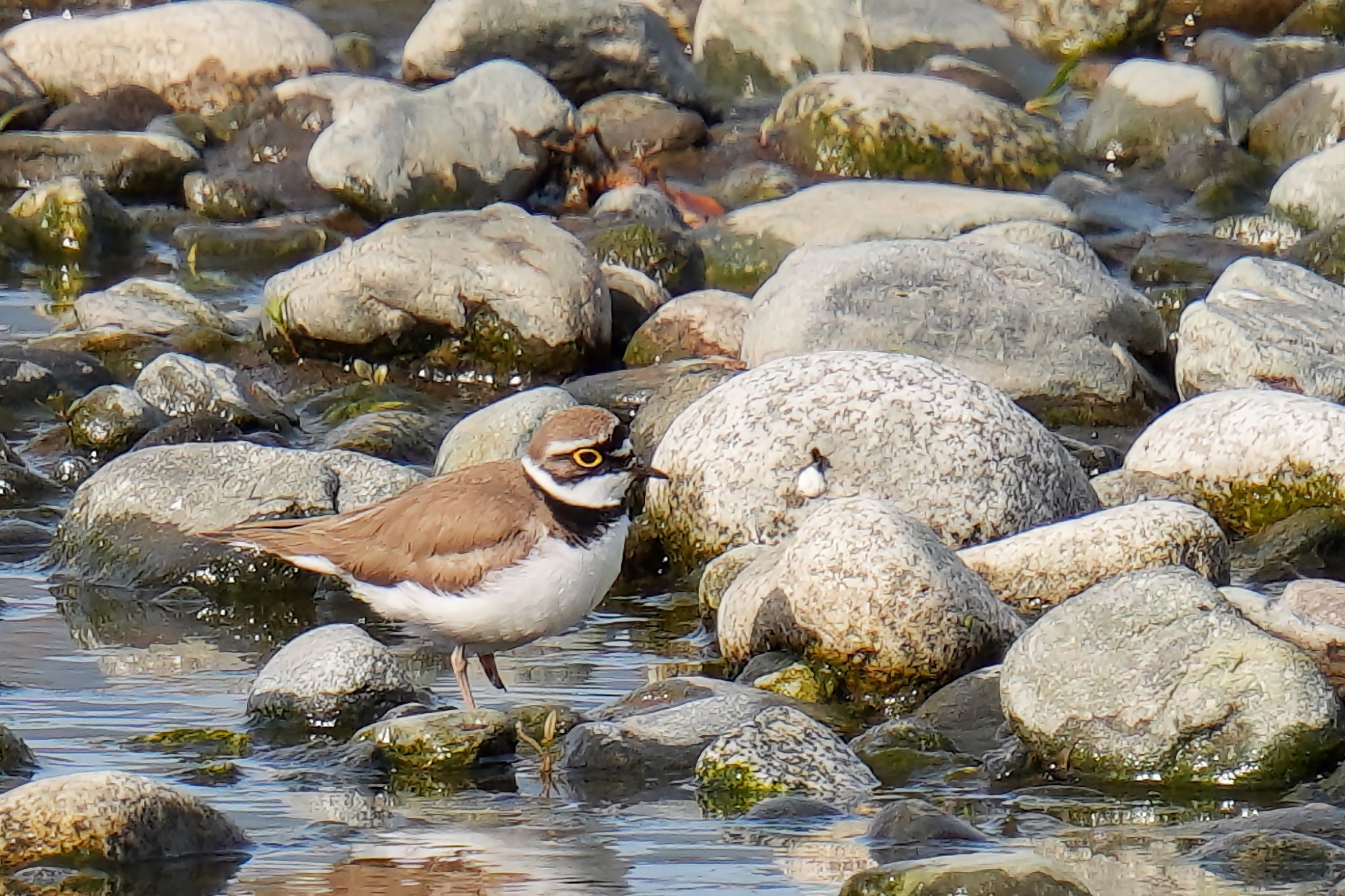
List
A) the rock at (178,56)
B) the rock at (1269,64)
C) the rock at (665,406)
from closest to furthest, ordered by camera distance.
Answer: the rock at (665,406), the rock at (178,56), the rock at (1269,64)

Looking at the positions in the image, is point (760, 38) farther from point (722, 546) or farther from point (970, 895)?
point (970, 895)

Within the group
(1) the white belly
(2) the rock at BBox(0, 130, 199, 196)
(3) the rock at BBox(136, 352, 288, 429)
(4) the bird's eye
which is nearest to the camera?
(1) the white belly

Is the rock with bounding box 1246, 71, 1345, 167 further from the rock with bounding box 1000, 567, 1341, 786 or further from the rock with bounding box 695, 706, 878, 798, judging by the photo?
the rock with bounding box 695, 706, 878, 798

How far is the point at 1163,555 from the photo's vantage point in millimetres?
8805

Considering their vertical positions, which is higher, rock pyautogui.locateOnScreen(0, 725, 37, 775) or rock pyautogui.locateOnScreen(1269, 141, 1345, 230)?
rock pyautogui.locateOnScreen(1269, 141, 1345, 230)

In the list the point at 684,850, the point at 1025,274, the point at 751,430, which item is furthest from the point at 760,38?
the point at 684,850

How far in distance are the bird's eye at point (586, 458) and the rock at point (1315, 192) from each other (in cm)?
978

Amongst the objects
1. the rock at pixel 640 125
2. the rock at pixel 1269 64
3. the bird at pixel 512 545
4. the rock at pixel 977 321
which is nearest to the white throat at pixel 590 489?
the bird at pixel 512 545

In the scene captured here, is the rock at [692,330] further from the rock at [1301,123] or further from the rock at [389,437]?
the rock at [1301,123]

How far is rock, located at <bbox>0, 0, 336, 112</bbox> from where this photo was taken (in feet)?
65.9

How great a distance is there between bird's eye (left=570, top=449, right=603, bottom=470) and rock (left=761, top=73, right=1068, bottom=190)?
10.2m

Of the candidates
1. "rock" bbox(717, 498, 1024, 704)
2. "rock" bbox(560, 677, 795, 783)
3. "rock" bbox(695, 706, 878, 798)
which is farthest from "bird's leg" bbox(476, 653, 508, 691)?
"rock" bbox(695, 706, 878, 798)

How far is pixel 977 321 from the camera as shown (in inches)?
492

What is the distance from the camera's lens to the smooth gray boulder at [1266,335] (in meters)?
11.8
